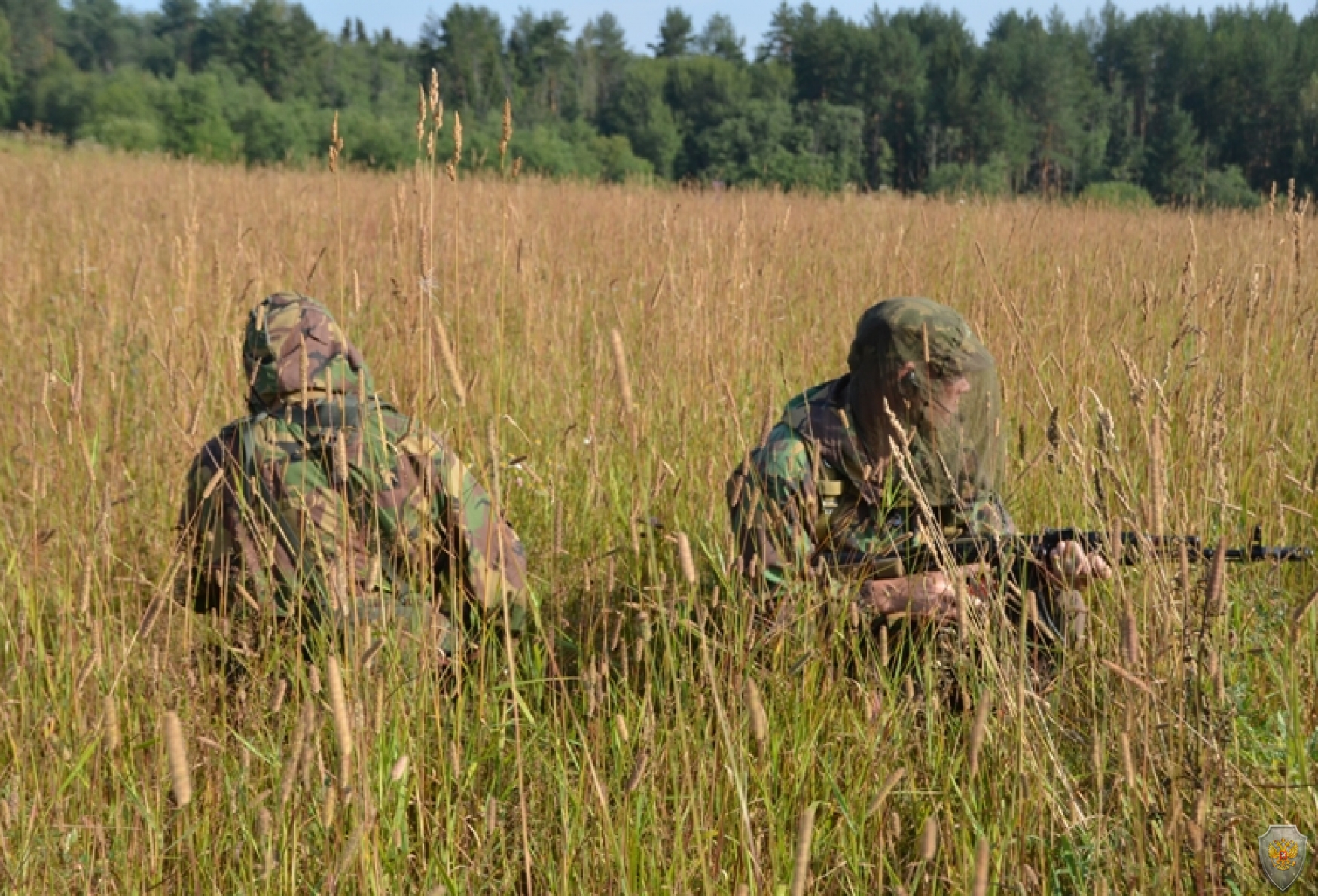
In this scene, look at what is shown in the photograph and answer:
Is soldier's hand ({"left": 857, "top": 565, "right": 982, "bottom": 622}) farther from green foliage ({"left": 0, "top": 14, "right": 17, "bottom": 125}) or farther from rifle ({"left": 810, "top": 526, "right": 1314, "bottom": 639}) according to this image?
green foliage ({"left": 0, "top": 14, "right": 17, "bottom": 125})

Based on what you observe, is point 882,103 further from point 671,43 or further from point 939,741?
point 671,43

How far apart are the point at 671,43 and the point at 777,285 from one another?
95399 mm

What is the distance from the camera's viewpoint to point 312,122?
2244 centimetres

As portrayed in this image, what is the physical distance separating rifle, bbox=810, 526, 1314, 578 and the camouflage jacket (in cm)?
5

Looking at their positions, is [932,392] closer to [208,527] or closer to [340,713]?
[208,527]

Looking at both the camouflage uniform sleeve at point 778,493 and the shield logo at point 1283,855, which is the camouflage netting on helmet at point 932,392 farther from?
the shield logo at point 1283,855

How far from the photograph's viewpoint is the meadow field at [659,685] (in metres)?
1.44

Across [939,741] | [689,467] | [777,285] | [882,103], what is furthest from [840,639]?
[882,103]

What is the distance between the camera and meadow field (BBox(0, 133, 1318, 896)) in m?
1.44

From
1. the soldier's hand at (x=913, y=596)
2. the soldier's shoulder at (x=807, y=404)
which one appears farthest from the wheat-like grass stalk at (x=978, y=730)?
the soldier's shoulder at (x=807, y=404)

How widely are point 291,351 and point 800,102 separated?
99.4 ft

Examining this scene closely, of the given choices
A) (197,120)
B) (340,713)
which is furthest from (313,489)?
(197,120)

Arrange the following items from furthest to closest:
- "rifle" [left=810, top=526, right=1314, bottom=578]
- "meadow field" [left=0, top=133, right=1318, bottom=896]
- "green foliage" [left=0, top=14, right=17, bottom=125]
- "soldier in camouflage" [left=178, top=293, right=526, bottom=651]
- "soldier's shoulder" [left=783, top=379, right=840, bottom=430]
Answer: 1. "green foliage" [left=0, top=14, right=17, bottom=125]
2. "soldier's shoulder" [left=783, top=379, right=840, bottom=430]
3. "soldier in camouflage" [left=178, top=293, right=526, bottom=651]
4. "rifle" [left=810, top=526, right=1314, bottom=578]
5. "meadow field" [left=0, top=133, right=1318, bottom=896]

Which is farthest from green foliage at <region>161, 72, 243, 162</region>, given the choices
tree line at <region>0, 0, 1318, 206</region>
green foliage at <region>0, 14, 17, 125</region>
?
green foliage at <region>0, 14, 17, 125</region>
